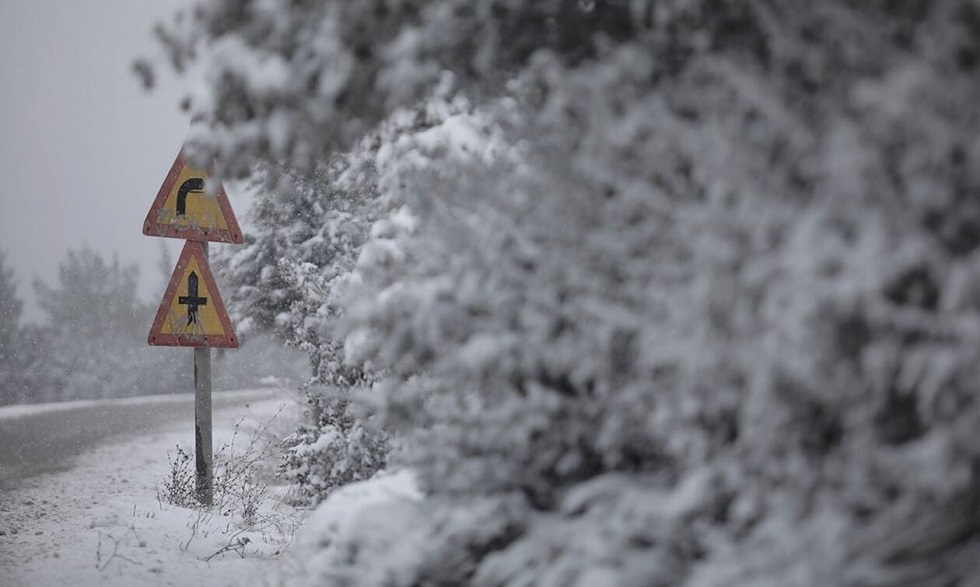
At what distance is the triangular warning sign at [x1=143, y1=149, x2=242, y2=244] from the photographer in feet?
19.1

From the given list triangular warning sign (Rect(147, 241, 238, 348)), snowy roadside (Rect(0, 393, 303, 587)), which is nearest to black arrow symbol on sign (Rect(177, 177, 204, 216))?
triangular warning sign (Rect(147, 241, 238, 348))

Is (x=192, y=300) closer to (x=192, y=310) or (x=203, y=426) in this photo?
(x=192, y=310)

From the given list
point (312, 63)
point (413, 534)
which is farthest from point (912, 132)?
point (413, 534)

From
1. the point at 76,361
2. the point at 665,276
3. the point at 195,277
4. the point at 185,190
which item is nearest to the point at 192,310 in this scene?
the point at 195,277

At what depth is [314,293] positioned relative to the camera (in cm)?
845

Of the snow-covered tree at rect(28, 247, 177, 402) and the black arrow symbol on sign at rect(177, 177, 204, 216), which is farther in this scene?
the snow-covered tree at rect(28, 247, 177, 402)

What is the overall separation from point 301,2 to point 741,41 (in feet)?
4.55

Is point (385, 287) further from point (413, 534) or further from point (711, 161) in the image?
point (711, 161)

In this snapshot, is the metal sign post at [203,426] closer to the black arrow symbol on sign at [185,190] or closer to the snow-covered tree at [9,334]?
the black arrow symbol on sign at [185,190]

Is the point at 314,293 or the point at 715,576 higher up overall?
the point at 314,293

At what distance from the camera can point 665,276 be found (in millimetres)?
2150

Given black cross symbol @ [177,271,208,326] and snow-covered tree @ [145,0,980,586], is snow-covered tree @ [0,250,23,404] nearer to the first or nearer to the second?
black cross symbol @ [177,271,208,326]

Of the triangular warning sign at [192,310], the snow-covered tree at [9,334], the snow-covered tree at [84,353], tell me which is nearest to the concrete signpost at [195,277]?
the triangular warning sign at [192,310]

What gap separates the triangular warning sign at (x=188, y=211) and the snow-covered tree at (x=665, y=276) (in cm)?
316
